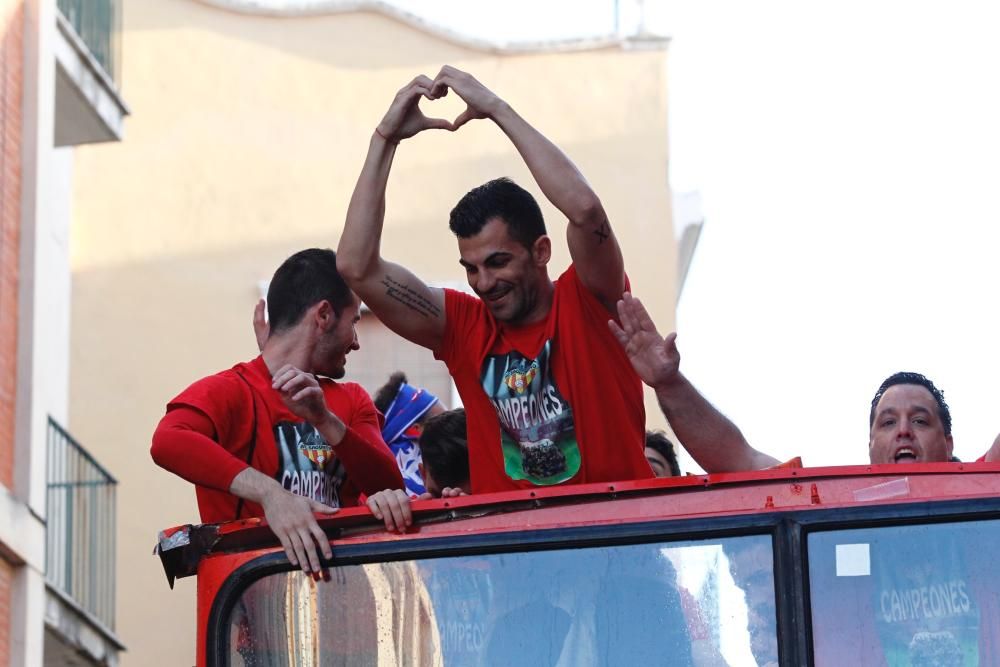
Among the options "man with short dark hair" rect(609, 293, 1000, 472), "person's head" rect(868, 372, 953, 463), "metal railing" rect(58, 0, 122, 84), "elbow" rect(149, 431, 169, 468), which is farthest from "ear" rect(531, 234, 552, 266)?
"metal railing" rect(58, 0, 122, 84)

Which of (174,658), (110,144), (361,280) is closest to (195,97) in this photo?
(110,144)

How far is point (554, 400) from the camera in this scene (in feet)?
20.9

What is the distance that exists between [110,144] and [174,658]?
14.9 ft

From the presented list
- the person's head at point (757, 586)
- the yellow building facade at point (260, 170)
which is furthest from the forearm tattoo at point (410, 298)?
the yellow building facade at point (260, 170)

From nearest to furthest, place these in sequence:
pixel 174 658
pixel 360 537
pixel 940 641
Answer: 1. pixel 940 641
2. pixel 360 537
3. pixel 174 658

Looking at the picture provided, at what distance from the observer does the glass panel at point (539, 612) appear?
5.63m

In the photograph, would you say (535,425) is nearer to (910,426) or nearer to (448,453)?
(448,453)

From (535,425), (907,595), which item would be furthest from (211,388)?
(907,595)

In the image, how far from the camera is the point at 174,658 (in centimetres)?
1795

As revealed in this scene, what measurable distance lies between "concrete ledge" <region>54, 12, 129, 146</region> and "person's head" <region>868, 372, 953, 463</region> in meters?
9.28

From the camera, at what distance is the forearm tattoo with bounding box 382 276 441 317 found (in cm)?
675

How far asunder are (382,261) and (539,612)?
1.53m

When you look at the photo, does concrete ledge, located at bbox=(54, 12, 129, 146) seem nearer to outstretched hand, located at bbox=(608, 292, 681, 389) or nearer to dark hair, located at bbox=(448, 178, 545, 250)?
dark hair, located at bbox=(448, 178, 545, 250)

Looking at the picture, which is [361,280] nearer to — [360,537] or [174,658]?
[360,537]
